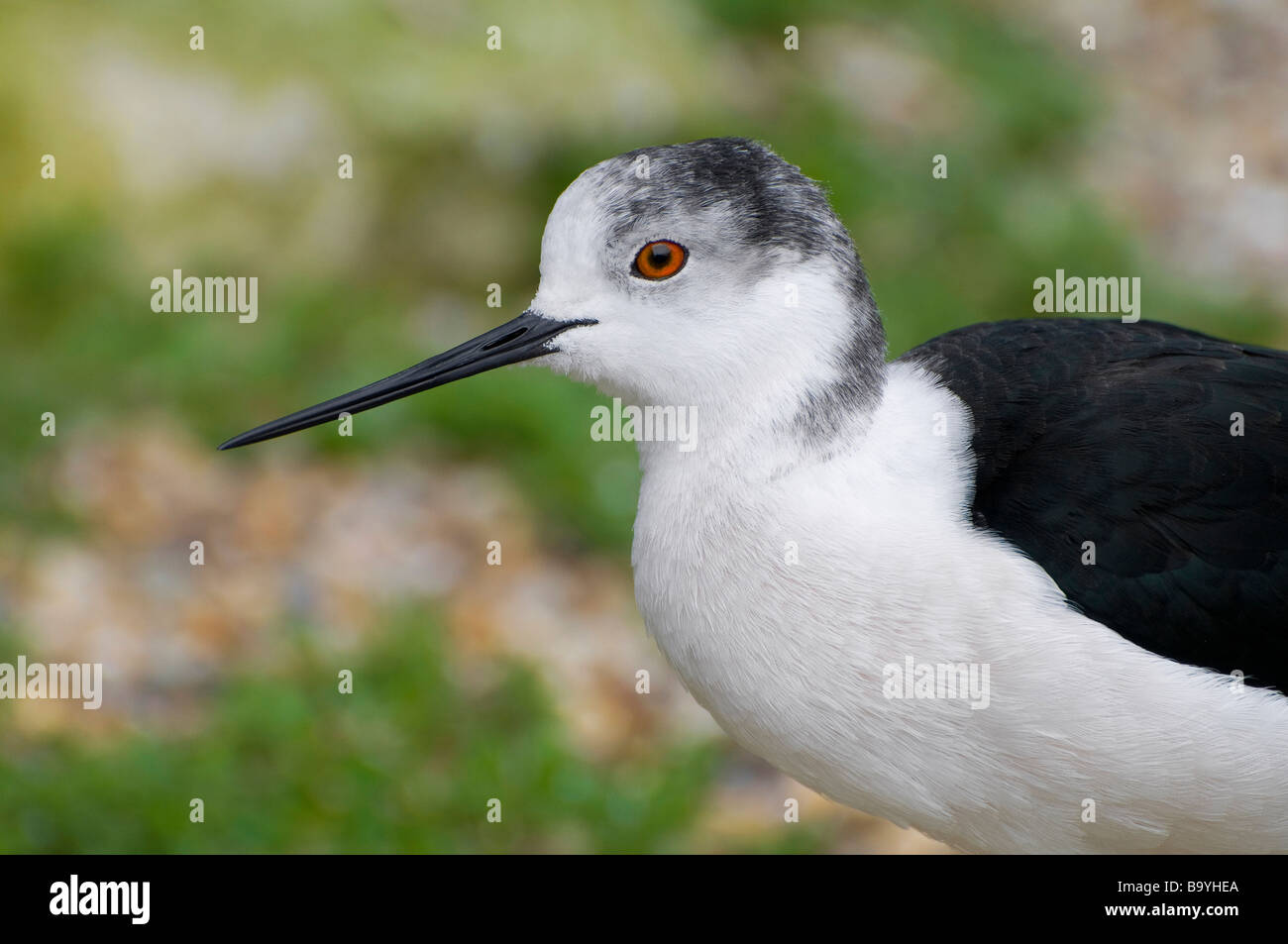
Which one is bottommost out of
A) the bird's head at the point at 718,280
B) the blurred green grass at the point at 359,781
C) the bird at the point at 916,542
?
Result: the blurred green grass at the point at 359,781

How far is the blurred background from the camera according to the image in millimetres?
4684

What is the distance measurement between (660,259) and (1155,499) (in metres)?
1.09

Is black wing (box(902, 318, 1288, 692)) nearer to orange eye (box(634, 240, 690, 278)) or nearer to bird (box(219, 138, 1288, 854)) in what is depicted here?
bird (box(219, 138, 1288, 854))

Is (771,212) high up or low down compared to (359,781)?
up

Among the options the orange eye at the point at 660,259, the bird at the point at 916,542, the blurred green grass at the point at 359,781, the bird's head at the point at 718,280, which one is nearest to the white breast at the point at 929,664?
the bird at the point at 916,542

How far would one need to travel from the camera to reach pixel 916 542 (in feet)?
9.55

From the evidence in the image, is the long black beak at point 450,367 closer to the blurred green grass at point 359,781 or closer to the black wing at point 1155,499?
the black wing at point 1155,499

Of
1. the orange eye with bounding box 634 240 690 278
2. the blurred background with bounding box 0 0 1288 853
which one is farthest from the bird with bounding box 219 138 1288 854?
the blurred background with bounding box 0 0 1288 853

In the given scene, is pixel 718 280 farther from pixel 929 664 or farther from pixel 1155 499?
pixel 1155 499

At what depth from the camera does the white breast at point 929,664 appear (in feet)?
9.43

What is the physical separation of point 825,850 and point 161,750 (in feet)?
6.85

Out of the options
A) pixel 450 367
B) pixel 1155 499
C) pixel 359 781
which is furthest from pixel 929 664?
pixel 359 781

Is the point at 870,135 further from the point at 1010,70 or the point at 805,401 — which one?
the point at 805,401
